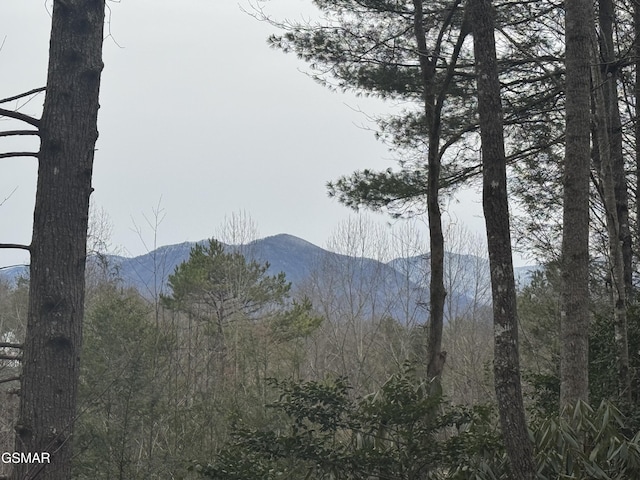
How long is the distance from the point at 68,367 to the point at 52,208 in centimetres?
77

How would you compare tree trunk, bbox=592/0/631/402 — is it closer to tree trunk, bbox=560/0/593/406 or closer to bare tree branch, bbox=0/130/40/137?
tree trunk, bbox=560/0/593/406

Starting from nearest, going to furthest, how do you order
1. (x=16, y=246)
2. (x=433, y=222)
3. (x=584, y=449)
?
(x=16, y=246), (x=584, y=449), (x=433, y=222)

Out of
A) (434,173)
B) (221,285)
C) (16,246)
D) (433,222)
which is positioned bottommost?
(16,246)

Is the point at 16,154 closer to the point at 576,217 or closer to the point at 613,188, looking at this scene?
the point at 576,217

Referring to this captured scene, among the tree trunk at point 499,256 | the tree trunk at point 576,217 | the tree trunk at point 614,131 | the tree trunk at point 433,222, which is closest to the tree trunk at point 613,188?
the tree trunk at point 614,131

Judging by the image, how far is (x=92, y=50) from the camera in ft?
Answer: 12.1

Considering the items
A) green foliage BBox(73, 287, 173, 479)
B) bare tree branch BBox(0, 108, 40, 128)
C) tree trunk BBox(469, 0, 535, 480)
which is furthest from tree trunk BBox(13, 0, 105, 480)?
green foliage BBox(73, 287, 173, 479)

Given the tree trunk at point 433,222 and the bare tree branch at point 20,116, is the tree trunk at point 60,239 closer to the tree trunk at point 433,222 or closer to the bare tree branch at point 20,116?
the bare tree branch at point 20,116

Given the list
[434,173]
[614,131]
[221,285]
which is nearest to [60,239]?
[434,173]

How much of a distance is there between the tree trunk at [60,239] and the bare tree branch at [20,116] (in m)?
0.04

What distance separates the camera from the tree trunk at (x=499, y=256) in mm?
4238

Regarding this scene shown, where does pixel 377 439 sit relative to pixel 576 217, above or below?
below

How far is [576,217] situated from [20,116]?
3.84m

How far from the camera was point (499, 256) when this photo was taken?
14.2 ft
